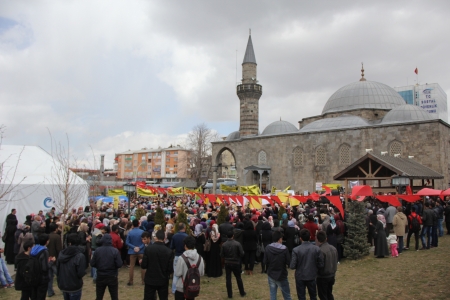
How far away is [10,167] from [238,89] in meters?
32.6

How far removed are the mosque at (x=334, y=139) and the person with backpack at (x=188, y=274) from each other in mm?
23674

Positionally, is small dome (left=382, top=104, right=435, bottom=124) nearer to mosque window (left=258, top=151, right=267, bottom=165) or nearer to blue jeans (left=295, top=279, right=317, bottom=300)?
mosque window (left=258, top=151, right=267, bottom=165)

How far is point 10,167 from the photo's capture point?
555 inches

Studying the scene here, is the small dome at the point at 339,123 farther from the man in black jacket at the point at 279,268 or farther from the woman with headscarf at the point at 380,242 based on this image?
the man in black jacket at the point at 279,268

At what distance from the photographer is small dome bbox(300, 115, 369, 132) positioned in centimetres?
3484

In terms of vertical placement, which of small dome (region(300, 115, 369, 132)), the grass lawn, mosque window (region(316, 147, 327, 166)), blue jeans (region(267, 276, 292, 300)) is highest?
small dome (region(300, 115, 369, 132))

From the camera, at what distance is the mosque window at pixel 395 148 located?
30.4 metres

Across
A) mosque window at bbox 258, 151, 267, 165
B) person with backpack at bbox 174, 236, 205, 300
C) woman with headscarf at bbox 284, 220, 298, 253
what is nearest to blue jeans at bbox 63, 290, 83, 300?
person with backpack at bbox 174, 236, 205, 300

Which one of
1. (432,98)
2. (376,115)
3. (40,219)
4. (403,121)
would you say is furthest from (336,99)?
(40,219)

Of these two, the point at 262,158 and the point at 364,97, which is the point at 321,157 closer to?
the point at 262,158

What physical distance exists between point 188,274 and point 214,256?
372 centimetres

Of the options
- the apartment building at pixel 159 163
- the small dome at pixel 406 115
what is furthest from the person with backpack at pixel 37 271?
the apartment building at pixel 159 163

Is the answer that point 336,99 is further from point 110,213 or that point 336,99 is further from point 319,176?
point 110,213

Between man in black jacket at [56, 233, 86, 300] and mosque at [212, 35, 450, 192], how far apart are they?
24480 millimetres
